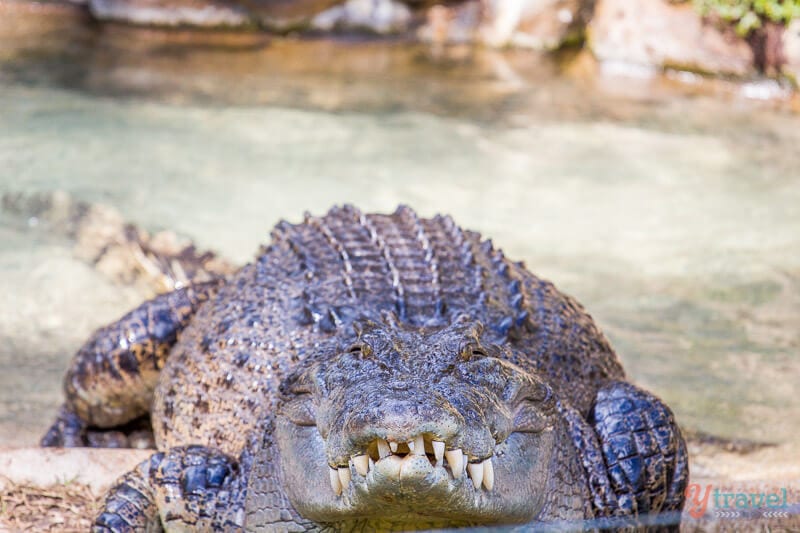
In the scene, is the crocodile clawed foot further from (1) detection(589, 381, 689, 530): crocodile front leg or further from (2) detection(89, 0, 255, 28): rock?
(2) detection(89, 0, 255, 28): rock

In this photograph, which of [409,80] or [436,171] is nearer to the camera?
[436,171]

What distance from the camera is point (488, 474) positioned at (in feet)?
8.01

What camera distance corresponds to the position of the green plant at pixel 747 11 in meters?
10.5

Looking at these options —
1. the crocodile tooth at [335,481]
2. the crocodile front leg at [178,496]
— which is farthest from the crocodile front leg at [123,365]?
the crocodile tooth at [335,481]

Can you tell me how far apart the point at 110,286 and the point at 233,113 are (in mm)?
3840

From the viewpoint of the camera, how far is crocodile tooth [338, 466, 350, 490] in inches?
93.7

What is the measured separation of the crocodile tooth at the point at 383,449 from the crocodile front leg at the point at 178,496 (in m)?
1.11

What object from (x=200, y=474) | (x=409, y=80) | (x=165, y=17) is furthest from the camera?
(x=165, y=17)

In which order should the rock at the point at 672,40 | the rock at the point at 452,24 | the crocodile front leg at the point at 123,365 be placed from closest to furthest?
1. the crocodile front leg at the point at 123,365
2. the rock at the point at 672,40
3. the rock at the point at 452,24

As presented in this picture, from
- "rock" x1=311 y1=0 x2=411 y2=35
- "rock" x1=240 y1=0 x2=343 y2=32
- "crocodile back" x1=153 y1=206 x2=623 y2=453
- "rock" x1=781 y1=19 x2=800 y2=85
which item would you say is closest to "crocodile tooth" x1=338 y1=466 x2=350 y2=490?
"crocodile back" x1=153 y1=206 x2=623 y2=453

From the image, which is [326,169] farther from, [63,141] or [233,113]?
[63,141]

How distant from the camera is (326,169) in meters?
8.64

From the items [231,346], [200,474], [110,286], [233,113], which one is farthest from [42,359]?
[233,113]

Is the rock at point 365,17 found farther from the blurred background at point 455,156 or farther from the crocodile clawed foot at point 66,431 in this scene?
the crocodile clawed foot at point 66,431
